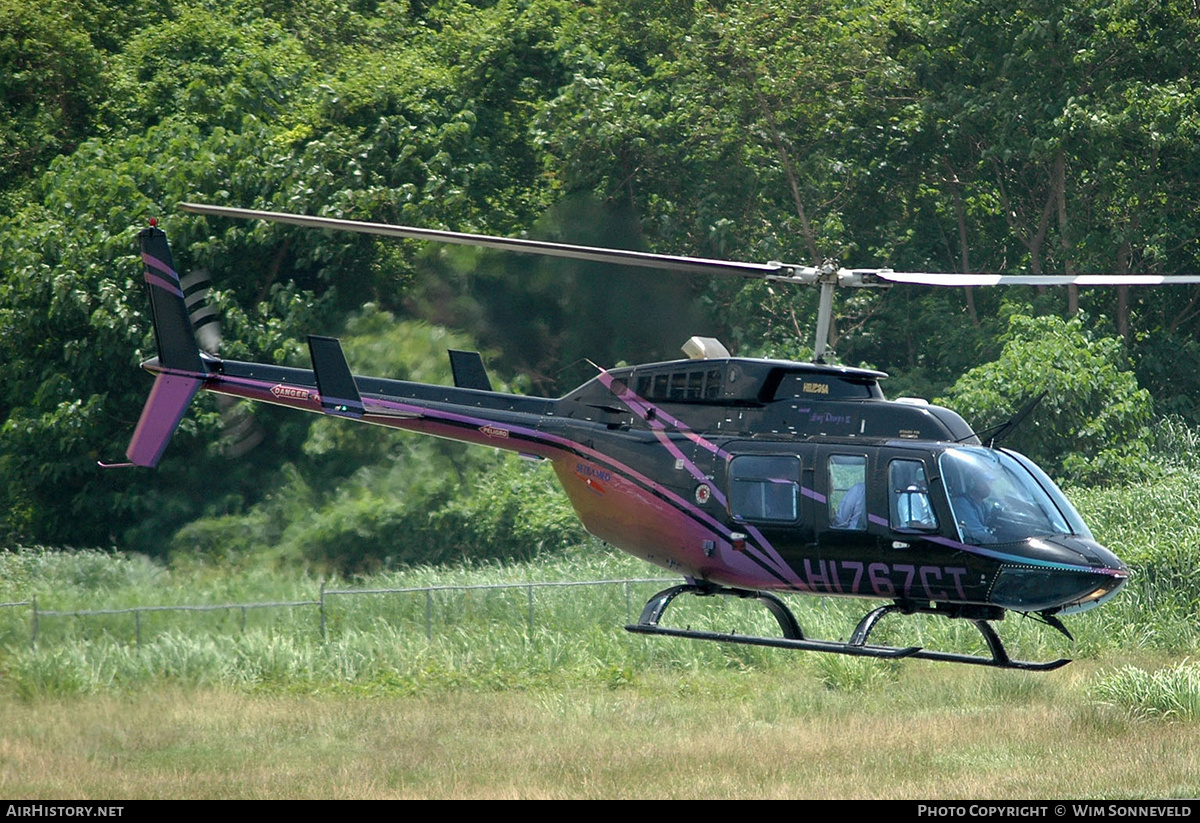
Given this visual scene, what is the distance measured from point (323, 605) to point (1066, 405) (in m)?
14.2

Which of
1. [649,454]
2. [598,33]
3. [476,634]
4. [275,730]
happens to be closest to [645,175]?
[598,33]

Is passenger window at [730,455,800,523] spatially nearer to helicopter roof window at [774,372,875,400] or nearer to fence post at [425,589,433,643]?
helicopter roof window at [774,372,875,400]

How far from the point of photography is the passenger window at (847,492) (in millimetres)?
11281

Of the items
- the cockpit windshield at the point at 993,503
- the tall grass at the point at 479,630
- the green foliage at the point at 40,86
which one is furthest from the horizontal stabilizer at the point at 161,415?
the green foliage at the point at 40,86

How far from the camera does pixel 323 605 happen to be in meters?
22.8

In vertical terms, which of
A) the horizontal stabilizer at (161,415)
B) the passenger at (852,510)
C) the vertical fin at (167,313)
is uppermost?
the vertical fin at (167,313)

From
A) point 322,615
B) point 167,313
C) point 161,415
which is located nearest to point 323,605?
point 322,615

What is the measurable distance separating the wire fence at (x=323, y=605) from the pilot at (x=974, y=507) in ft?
42.4

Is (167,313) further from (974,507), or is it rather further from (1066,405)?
(1066,405)

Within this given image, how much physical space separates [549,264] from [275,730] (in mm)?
12585

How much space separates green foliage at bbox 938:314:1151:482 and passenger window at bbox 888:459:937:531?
1557 centimetres

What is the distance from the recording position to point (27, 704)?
59.9 feet

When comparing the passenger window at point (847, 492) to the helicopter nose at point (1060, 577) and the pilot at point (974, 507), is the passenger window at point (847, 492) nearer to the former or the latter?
the pilot at point (974, 507)

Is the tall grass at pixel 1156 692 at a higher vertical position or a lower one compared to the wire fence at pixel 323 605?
lower
